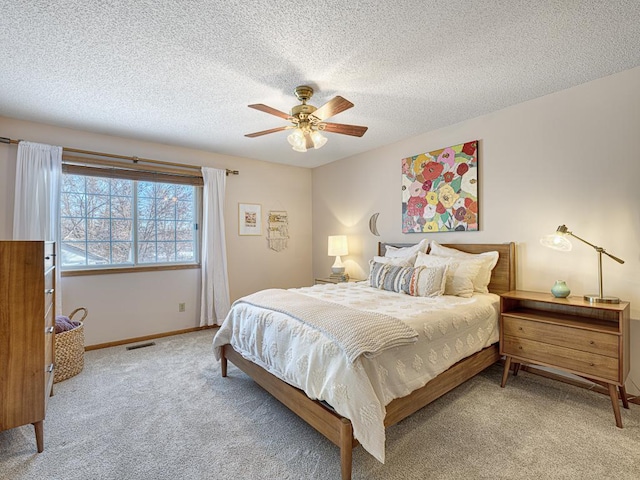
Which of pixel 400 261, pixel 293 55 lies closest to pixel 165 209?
pixel 293 55

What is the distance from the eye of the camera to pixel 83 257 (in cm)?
361

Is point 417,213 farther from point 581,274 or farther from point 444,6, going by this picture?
point 444,6

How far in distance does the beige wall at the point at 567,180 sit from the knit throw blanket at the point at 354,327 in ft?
5.84

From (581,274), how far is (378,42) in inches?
96.3

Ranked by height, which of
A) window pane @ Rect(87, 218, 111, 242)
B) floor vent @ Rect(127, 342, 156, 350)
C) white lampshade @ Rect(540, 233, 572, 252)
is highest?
window pane @ Rect(87, 218, 111, 242)

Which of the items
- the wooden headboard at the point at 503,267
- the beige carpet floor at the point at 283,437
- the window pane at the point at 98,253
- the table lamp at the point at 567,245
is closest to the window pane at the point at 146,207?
the window pane at the point at 98,253

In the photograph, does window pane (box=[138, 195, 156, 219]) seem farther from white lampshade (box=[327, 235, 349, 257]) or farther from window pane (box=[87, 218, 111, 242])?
white lampshade (box=[327, 235, 349, 257])

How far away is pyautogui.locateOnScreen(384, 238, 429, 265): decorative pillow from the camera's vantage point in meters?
3.42

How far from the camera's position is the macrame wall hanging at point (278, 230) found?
501 centimetres

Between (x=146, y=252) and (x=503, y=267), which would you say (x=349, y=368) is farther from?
(x=146, y=252)

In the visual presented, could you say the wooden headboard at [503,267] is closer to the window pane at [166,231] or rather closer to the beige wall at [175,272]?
the beige wall at [175,272]

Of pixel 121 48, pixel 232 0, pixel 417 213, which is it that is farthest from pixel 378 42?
pixel 417 213

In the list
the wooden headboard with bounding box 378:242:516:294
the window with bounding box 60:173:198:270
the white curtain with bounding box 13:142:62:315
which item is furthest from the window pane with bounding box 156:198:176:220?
the wooden headboard with bounding box 378:242:516:294

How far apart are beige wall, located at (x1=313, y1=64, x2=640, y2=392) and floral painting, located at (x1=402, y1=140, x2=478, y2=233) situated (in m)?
0.09
